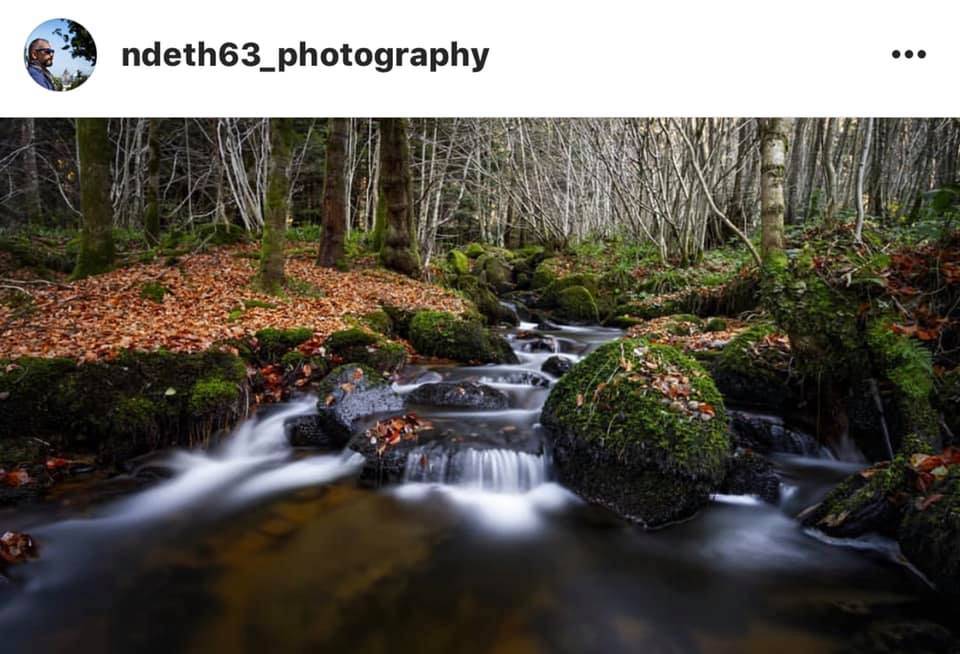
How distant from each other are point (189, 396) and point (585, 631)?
377cm

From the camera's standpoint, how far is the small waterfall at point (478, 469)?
4297mm

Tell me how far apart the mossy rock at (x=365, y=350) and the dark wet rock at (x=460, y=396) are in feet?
2.46

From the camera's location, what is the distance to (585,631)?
2832 mm

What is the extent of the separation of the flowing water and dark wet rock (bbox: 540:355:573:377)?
7.82 feet

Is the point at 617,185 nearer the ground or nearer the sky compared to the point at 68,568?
nearer the sky

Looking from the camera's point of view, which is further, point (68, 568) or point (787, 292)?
point (787, 292)

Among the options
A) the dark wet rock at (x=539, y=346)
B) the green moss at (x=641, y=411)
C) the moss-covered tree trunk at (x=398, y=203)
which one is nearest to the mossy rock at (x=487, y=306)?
the moss-covered tree trunk at (x=398, y=203)

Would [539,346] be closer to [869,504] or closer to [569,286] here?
[569,286]

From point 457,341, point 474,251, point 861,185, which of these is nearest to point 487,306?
point 457,341

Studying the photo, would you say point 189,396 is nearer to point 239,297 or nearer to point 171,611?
point 171,611

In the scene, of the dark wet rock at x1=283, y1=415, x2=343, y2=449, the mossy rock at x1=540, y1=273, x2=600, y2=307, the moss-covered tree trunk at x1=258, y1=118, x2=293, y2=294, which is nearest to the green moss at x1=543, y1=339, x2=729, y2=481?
the dark wet rock at x1=283, y1=415, x2=343, y2=449

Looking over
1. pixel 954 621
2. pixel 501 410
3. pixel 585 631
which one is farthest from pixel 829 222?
pixel 585 631

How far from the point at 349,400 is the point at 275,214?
172 inches
